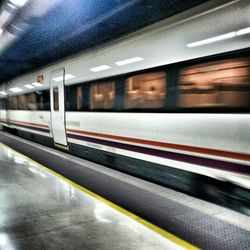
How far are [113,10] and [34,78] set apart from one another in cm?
500

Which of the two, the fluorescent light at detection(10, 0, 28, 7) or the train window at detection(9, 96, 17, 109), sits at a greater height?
the fluorescent light at detection(10, 0, 28, 7)

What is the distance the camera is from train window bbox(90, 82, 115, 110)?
21.4ft

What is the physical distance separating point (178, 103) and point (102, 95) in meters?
2.41

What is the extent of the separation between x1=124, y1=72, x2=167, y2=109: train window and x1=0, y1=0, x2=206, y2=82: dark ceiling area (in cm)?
110

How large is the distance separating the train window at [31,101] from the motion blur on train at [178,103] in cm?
378

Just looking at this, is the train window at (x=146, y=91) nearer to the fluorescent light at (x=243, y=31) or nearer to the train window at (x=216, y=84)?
the train window at (x=216, y=84)

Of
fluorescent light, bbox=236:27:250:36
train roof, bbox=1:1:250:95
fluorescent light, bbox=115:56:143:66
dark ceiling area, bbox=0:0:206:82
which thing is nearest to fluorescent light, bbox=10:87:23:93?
dark ceiling area, bbox=0:0:206:82

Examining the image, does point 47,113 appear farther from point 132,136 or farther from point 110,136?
point 132,136

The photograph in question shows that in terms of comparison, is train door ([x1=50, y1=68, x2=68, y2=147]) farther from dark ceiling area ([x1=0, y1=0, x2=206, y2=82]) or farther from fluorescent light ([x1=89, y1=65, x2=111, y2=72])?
fluorescent light ([x1=89, y1=65, x2=111, y2=72])

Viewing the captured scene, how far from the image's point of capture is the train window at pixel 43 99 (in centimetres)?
995

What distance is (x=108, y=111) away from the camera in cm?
662

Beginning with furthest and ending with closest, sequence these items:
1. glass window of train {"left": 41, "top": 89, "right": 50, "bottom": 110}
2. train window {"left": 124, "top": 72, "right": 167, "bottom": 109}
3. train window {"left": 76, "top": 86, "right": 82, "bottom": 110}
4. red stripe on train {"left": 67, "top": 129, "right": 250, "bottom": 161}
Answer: glass window of train {"left": 41, "top": 89, "right": 50, "bottom": 110}
train window {"left": 76, "top": 86, "right": 82, "bottom": 110}
train window {"left": 124, "top": 72, "right": 167, "bottom": 109}
red stripe on train {"left": 67, "top": 129, "right": 250, "bottom": 161}

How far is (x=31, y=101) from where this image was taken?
11594mm

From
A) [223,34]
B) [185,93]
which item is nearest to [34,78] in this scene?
[185,93]
